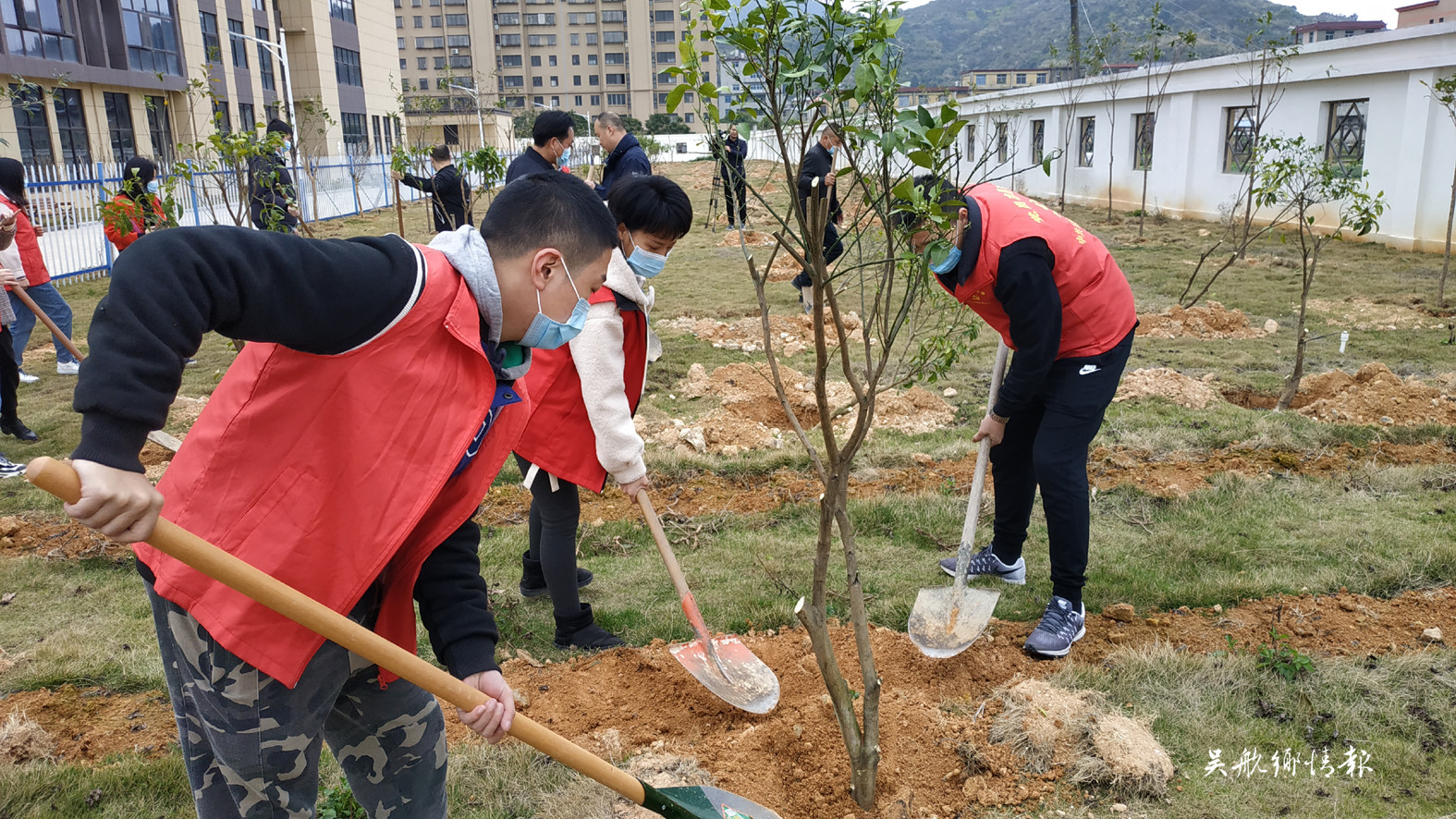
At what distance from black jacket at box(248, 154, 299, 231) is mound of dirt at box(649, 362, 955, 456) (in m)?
3.65

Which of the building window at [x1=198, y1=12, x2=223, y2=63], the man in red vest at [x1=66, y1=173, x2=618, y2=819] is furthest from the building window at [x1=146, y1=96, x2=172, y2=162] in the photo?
the man in red vest at [x1=66, y1=173, x2=618, y2=819]

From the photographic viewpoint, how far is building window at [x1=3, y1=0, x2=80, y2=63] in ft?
66.3

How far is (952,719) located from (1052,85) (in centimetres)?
2272

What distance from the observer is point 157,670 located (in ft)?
11.1

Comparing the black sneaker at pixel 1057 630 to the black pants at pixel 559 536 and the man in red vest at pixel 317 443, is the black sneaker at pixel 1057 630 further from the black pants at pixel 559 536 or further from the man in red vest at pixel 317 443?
the man in red vest at pixel 317 443

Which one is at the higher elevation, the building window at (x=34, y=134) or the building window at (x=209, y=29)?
the building window at (x=209, y=29)

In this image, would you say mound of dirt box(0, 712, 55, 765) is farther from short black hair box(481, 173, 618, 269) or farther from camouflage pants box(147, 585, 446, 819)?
short black hair box(481, 173, 618, 269)

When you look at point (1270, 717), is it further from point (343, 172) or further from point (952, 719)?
point (343, 172)

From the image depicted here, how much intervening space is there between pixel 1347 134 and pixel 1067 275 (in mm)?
14091

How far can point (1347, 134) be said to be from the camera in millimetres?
14047

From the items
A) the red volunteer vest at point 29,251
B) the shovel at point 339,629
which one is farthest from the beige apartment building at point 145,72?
the shovel at point 339,629

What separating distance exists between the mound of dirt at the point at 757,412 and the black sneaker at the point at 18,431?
4.17m

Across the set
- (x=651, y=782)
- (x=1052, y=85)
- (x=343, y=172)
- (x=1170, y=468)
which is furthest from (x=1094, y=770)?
(x=343, y=172)

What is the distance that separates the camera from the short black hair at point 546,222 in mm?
1716
